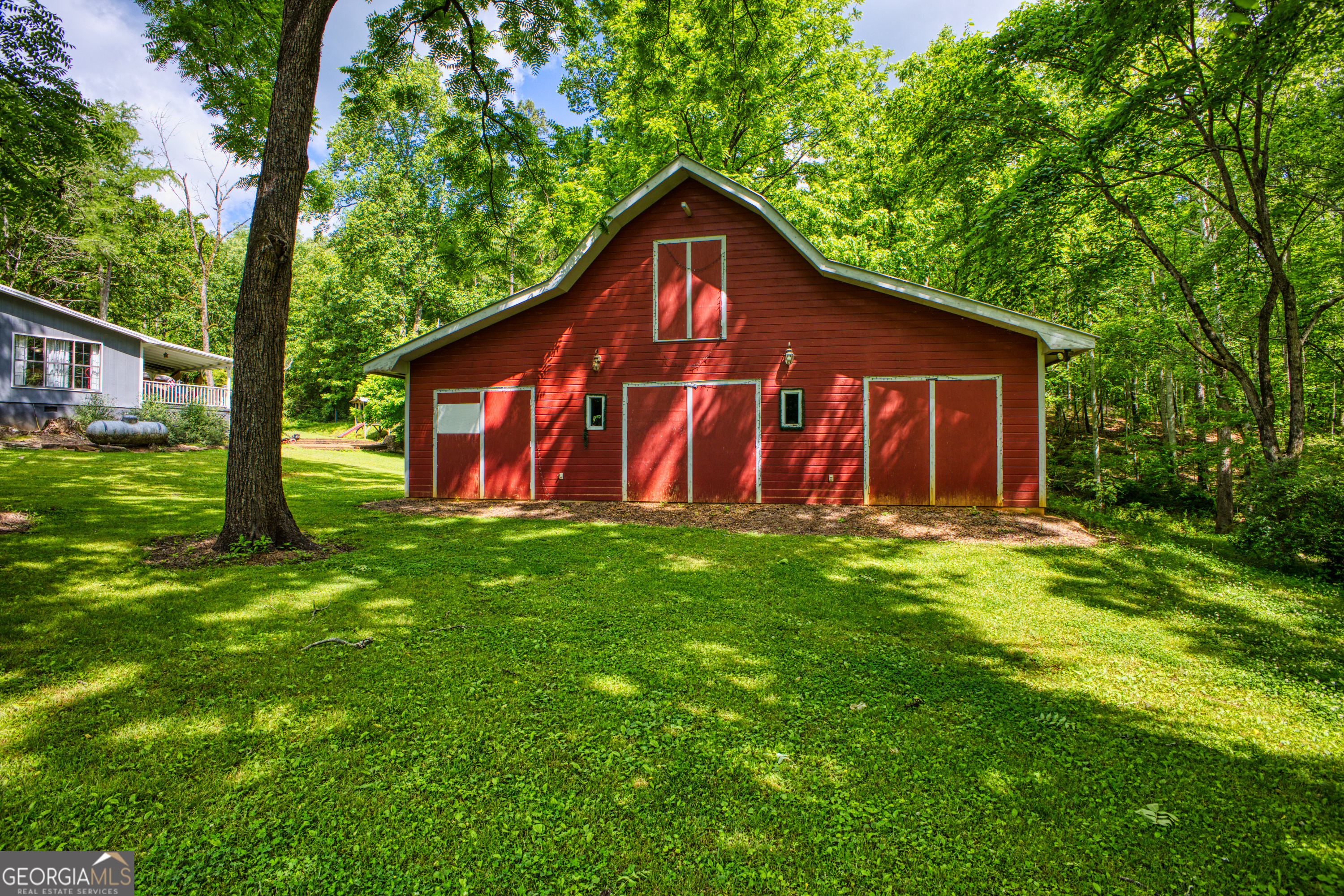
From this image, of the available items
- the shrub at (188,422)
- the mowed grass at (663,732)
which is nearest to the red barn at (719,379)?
the mowed grass at (663,732)

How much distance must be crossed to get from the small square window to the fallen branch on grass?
7.39 m

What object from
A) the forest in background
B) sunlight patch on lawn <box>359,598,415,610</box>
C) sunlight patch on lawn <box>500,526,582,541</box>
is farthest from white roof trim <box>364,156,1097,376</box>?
sunlight patch on lawn <box>359,598,415,610</box>

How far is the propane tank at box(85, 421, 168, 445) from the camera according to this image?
16.0 m

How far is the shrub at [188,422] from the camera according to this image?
60.7 feet

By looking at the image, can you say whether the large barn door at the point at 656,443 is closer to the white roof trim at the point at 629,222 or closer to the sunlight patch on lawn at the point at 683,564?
the white roof trim at the point at 629,222

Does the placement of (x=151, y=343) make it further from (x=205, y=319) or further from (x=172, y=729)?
(x=172, y=729)

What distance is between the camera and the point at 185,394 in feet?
74.5

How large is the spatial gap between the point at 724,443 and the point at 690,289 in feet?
10.0

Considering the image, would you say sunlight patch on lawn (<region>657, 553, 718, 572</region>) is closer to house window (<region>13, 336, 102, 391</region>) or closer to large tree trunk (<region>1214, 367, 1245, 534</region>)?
large tree trunk (<region>1214, 367, 1245, 534</region>)

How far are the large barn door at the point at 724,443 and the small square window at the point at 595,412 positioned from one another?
1.78 m

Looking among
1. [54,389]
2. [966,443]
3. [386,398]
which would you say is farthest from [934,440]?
[54,389]

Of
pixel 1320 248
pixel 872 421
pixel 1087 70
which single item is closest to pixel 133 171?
pixel 872 421

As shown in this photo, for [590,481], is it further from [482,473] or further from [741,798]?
[741,798]

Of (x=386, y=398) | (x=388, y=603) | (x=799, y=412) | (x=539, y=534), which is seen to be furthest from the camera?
(x=386, y=398)
